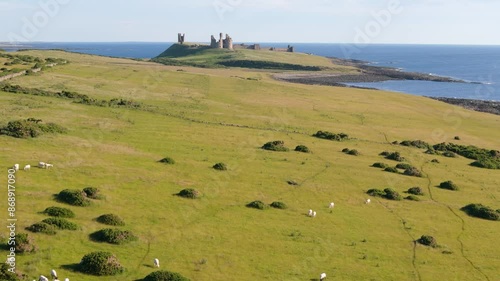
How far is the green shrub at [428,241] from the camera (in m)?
41.6

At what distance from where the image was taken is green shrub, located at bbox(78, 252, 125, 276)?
99.4ft

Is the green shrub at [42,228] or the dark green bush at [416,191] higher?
the green shrub at [42,228]

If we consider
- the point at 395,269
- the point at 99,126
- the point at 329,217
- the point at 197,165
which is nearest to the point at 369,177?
the point at 329,217

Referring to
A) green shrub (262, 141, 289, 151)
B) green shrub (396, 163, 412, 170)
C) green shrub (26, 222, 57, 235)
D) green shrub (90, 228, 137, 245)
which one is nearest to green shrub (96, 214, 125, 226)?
green shrub (90, 228, 137, 245)

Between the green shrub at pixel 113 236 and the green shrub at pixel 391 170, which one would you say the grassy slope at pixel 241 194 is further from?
the green shrub at pixel 391 170

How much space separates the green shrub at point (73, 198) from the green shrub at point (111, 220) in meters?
3.10

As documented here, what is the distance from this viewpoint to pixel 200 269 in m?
33.1

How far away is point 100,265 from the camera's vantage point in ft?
99.8

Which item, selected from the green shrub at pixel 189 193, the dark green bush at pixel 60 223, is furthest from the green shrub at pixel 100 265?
the green shrub at pixel 189 193

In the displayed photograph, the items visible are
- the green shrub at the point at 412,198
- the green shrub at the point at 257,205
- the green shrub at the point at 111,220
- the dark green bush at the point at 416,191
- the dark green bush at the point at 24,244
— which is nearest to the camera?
the dark green bush at the point at 24,244

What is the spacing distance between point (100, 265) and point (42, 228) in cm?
693

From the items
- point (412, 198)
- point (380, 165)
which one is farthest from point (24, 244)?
point (380, 165)

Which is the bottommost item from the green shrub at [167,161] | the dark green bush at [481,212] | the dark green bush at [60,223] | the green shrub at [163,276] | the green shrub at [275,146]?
the dark green bush at [481,212]

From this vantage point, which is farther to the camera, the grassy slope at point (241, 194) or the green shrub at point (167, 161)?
the green shrub at point (167, 161)
